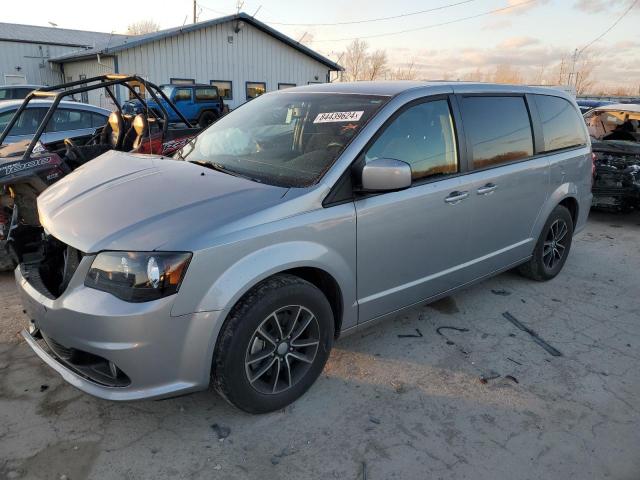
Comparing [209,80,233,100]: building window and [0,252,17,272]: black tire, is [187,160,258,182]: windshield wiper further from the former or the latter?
[209,80,233,100]: building window

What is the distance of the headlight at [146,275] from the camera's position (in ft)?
7.52

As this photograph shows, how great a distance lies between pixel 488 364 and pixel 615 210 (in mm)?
5196

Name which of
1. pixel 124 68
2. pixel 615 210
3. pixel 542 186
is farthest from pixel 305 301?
pixel 124 68

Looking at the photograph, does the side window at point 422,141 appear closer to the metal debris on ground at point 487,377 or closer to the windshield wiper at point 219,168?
the windshield wiper at point 219,168

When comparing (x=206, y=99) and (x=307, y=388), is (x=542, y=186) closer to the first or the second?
(x=307, y=388)

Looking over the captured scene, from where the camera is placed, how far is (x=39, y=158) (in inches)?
187

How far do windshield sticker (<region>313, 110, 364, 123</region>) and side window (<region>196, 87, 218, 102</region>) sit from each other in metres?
19.9

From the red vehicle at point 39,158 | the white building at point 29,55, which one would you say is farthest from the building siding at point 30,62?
the red vehicle at point 39,158

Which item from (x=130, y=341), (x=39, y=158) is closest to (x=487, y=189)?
(x=130, y=341)

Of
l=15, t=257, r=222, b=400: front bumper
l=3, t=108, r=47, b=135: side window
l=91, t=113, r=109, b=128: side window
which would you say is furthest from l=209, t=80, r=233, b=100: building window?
l=15, t=257, r=222, b=400: front bumper

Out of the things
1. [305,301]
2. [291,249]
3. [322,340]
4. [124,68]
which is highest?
[124,68]

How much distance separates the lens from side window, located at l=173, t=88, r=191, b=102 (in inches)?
829

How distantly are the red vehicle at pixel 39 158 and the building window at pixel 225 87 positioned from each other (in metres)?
20.0

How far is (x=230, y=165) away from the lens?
10.7 ft
